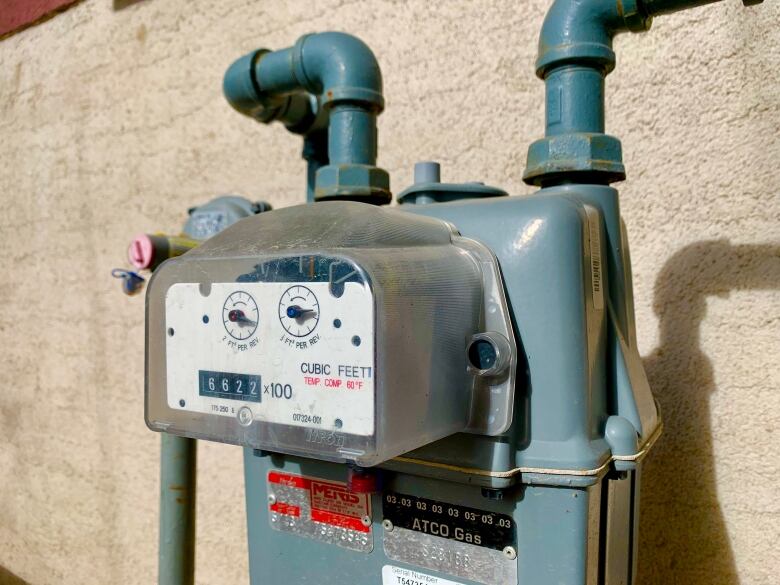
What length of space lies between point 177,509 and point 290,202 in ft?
1.69

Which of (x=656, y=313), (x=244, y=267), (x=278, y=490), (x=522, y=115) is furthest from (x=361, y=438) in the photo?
(x=522, y=115)

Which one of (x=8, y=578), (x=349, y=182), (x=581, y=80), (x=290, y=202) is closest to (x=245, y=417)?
(x=349, y=182)

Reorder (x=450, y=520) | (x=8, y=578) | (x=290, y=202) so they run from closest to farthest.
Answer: (x=450, y=520) < (x=290, y=202) < (x=8, y=578)

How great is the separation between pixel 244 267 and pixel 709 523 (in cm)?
61

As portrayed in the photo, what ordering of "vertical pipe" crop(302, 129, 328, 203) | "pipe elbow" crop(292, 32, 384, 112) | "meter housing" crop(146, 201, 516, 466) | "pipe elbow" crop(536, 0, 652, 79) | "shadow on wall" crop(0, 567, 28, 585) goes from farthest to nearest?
"shadow on wall" crop(0, 567, 28, 585) → "vertical pipe" crop(302, 129, 328, 203) → "pipe elbow" crop(292, 32, 384, 112) → "pipe elbow" crop(536, 0, 652, 79) → "meter housing" crop(146, 201, 516, 466)

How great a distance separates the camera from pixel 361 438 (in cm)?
44

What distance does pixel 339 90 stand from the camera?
0.69 meters

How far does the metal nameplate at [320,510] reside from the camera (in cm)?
61

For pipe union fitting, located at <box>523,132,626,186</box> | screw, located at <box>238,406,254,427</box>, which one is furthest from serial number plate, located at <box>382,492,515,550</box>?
pipe union fitting, located at <box>523,132,626,186</box>

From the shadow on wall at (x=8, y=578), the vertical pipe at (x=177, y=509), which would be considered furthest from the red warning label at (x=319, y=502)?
the shadow on wall at (x=8, y=578)

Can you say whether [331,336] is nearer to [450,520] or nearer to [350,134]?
[450,520]

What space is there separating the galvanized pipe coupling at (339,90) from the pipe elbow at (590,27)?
8.3 inches

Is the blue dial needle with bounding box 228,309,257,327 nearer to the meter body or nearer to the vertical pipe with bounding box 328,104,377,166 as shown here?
the meter body

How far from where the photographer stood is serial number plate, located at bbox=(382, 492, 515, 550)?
542 mm
